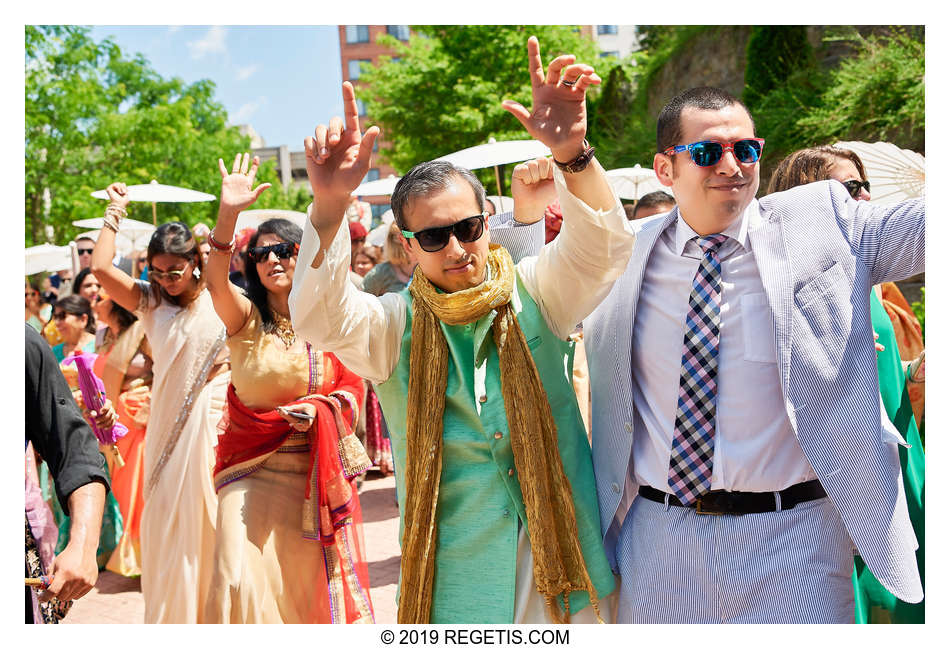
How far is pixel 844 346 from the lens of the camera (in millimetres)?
2631

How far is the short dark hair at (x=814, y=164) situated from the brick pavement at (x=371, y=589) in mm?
3423

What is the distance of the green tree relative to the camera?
25.9m

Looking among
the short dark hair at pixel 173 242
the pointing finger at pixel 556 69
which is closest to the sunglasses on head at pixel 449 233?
the pointing finger at pixel 556 69

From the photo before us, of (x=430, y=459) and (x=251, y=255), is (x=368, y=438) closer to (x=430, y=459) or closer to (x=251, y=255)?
(x=251, y=255)

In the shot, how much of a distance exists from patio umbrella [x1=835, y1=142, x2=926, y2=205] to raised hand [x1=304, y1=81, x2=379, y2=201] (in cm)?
298

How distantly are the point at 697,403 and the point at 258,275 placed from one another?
2.57m

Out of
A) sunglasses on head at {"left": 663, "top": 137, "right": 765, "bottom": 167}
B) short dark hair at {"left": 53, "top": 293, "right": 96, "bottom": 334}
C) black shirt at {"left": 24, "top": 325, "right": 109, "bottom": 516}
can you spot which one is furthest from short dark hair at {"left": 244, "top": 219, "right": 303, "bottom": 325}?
short dark hair at {"left": 53, "top": 293, "right": 96, "bottom": 334}

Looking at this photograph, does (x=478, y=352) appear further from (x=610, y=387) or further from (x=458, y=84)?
(x=458, y=84)

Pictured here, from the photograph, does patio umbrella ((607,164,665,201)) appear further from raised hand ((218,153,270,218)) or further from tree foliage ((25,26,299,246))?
tree foliage ((25,26,299,246))

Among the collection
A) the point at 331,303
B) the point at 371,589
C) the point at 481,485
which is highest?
the point at 331,303

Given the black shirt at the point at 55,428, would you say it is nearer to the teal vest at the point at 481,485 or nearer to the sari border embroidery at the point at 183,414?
the teal vest at the point at 481,485

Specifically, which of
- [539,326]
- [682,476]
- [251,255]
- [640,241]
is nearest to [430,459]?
[539,326]

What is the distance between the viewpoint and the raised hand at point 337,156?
8.23ft

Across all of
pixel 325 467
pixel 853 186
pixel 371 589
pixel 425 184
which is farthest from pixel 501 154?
pixel 425 184
